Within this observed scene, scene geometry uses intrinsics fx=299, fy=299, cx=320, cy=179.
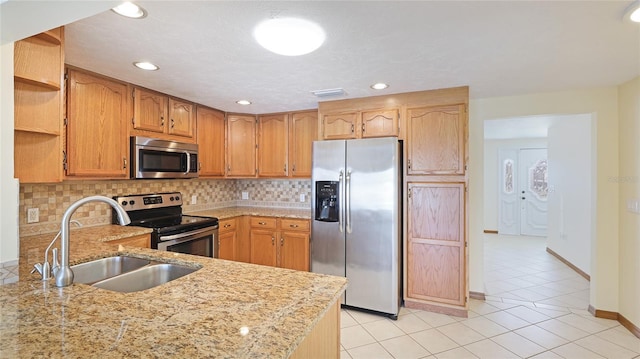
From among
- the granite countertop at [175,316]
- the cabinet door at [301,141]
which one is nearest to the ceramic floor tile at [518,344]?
the granite countertop at [175,316]

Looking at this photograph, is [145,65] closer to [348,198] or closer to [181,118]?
[181,118]

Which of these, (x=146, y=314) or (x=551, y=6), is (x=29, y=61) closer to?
(x=146, y=314)

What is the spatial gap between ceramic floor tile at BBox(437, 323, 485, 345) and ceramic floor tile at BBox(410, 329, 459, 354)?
0.19ft

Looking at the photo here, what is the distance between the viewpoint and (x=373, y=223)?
9.54 ft

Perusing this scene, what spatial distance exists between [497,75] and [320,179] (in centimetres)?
184

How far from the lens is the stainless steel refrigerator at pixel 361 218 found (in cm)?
284

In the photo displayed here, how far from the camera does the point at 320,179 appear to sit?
10.4 feet

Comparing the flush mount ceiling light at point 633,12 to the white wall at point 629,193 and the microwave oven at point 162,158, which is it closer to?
the white wall at point 629,193

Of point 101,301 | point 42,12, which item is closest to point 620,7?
point 42,12

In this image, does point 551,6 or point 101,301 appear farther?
point 551,6

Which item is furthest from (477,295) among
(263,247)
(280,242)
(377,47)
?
(377,47)

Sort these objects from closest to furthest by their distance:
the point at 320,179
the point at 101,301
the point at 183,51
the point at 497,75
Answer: the point at 101,301
the point at 183,51
the point at 497,75
the point at 320,179

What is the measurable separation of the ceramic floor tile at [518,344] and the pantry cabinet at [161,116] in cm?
359

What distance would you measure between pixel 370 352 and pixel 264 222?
1.95 meters
